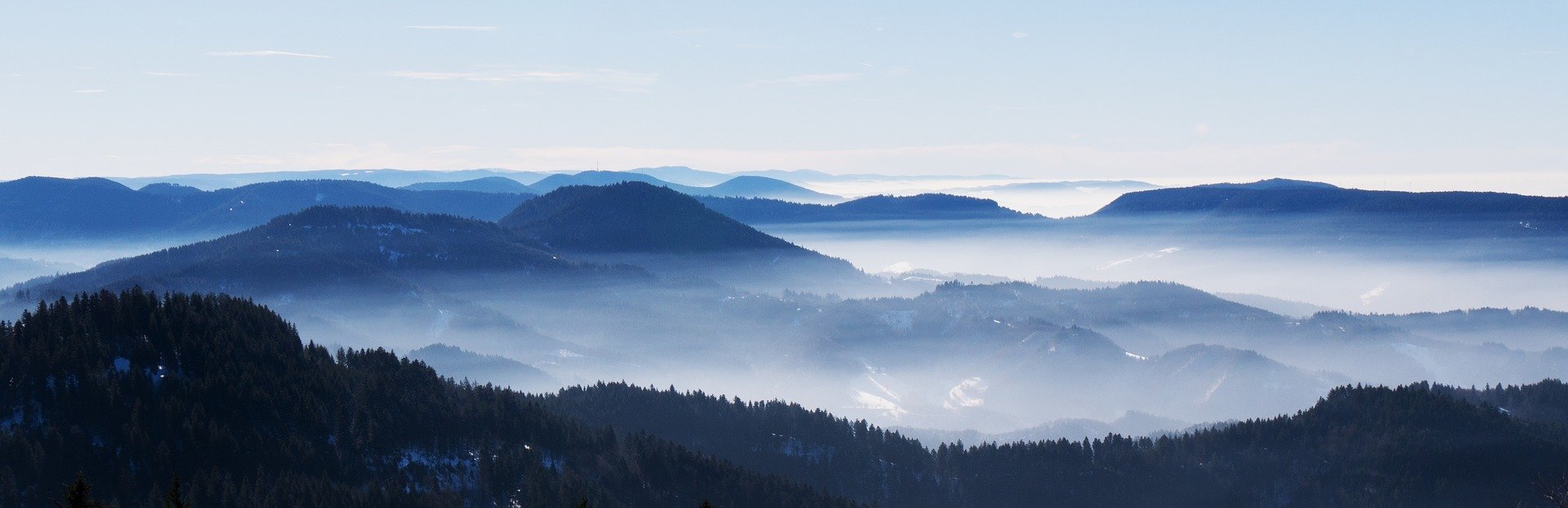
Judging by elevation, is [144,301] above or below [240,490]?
above

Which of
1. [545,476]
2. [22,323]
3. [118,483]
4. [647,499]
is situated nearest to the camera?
[118,483]

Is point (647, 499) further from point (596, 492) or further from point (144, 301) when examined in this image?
point (144, 301)

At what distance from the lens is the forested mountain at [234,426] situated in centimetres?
14788

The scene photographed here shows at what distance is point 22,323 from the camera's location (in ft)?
553

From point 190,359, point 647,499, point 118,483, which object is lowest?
point 647,499

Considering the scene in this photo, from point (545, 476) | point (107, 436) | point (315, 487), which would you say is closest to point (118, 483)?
point (107, 436)

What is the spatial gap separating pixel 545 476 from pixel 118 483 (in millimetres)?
53695

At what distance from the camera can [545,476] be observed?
181 metres

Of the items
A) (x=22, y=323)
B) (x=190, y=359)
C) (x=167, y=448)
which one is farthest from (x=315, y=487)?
(x=22, y=323)

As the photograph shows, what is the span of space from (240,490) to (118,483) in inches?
524

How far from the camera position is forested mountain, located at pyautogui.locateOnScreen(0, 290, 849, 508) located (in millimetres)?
147875

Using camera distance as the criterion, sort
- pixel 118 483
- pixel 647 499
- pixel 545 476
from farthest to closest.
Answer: pixel 647 499
pixel 545 476
pixel 118 483

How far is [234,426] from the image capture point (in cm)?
16550

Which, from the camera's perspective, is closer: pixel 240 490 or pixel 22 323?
pixel 240 490
